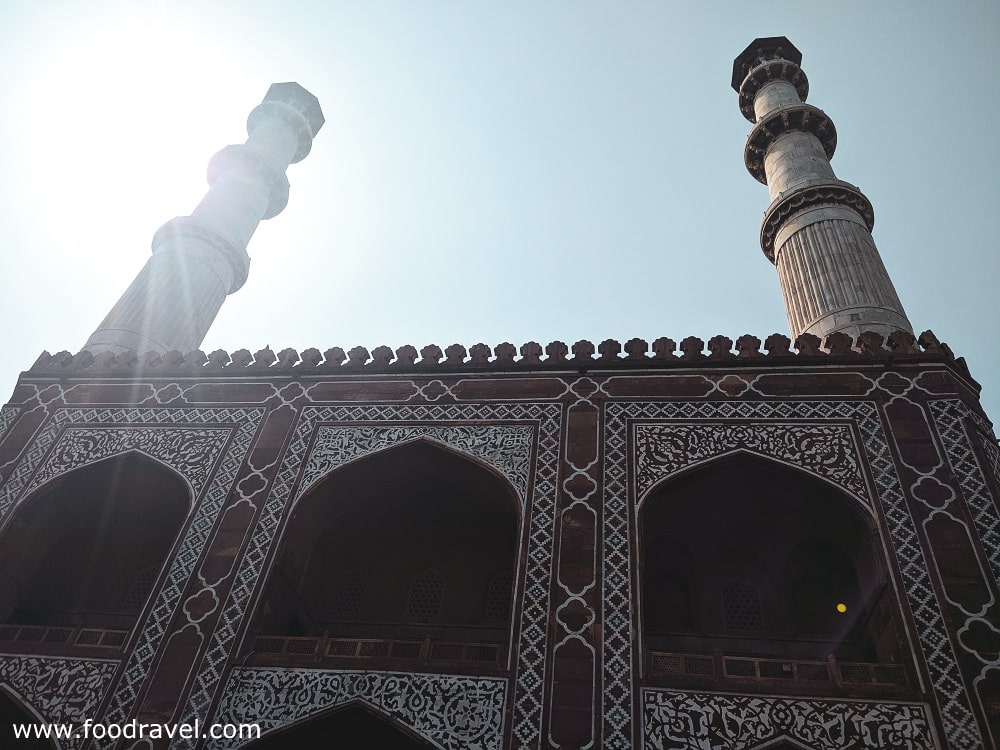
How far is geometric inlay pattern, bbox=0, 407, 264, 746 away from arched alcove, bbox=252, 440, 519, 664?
73 cm

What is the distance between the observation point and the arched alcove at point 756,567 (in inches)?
216

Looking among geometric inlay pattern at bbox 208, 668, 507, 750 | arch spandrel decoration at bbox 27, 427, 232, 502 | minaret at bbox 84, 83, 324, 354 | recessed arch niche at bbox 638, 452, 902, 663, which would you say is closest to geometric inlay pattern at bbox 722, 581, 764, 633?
recessed arch niche at bbox 638, 452, 902, 663

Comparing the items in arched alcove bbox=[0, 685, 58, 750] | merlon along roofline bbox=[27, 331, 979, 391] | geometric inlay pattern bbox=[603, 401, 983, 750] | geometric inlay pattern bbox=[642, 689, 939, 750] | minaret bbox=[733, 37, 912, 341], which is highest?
minaret bbox=[733, 37, 912, 341]

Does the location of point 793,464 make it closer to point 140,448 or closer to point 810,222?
point 810,222

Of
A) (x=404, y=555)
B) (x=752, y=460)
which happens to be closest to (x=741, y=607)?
(x=752, y=460)

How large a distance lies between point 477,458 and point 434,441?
1.37 ft

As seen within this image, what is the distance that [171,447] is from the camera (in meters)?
6.53

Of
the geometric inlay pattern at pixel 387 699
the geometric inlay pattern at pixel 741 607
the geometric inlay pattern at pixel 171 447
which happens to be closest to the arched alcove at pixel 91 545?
the geometric inlay pattern at pixel 171 447

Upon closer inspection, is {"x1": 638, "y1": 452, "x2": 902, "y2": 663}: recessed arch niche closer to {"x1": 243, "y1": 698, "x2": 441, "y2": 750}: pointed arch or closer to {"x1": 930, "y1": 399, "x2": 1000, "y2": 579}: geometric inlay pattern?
{"x1": 930, "y1": 399, "x2": 1000, "y2": 579}: geometric inlay pattern

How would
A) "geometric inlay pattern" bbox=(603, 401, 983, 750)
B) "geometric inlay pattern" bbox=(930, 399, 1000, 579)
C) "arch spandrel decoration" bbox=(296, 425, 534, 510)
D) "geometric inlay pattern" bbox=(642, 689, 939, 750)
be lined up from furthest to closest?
1. "arch spandrel decoration" bbox=(296, 425, 534, 510)
2. "geometric inlay pattern" bbox=(930, 399, 1000, 579)
3. "geometric inlay pattern" bbox=(603, 401, 983, 750)
4. "geometric inlay pattern" bbox=(642, 689, 939, 750)

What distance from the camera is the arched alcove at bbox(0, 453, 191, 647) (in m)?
6.31

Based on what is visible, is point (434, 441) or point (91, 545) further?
point (91, 545)

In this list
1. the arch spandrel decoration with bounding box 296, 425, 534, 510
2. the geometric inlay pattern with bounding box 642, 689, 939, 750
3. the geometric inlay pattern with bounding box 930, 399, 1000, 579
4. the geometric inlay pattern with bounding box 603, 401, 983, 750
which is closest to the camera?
the geometric inlay pattern with bounding box 642, 689, 939, 750

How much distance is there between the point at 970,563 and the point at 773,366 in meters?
1.99
